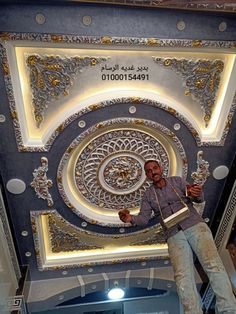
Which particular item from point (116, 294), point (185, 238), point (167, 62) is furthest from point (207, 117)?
point (116, 294)

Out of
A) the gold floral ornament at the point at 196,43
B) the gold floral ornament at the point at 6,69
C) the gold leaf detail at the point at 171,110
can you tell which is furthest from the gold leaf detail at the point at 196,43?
the gold floral ornament at the point at 6,69

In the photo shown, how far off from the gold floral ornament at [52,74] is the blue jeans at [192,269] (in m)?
1.52

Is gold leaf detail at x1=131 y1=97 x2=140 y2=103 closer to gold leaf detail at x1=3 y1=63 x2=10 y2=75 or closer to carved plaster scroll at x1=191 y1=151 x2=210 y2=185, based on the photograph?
carved plaster scroll at x1=191 y1=151 x2=210 y2=185

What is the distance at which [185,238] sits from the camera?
285 cm

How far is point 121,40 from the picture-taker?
2592 millimetres

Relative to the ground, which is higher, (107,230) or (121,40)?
(121,40)

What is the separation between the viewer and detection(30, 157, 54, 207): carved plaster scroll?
10.3 feet

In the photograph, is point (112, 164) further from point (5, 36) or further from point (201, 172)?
point (5, 36)

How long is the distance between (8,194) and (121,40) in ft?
5.73

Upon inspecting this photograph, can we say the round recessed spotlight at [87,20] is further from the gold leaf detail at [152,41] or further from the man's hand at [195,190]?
the man's hand at [195,190]

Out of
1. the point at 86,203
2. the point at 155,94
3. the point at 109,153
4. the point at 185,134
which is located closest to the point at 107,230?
the point at 86,203

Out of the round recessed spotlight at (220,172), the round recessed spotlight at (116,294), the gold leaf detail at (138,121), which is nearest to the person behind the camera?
the gold leaf detail at (138,121)

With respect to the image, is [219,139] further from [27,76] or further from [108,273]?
[108,273]

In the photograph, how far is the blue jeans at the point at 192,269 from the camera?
8.34 feet
